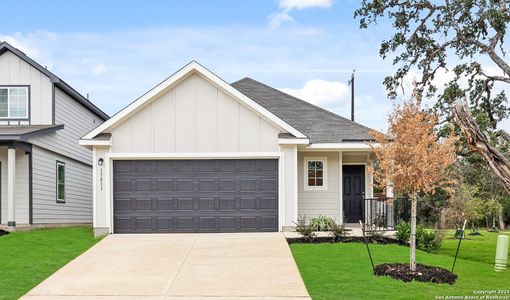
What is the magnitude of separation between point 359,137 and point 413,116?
7.13 m

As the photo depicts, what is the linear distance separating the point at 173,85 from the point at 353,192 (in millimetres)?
6911

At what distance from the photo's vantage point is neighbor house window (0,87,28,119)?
835 inches

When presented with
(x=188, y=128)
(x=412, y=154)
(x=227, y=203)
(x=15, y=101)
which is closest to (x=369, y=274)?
(x=412, y=154)

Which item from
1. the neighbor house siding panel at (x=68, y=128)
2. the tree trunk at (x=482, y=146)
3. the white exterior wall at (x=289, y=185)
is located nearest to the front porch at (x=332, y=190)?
the white exterior wall at (x=289, y=185)

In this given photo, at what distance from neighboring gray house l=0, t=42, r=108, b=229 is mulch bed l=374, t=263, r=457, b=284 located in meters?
12.2

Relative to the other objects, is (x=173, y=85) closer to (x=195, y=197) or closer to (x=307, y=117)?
(x=195, y=197)

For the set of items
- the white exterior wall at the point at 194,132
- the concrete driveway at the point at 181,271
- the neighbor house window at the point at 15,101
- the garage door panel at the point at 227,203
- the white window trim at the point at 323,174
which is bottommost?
the concrete driveway at the point at 181,271

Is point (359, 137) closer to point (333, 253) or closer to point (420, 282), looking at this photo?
point (333, 253)

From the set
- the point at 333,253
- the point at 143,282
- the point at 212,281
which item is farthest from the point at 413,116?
the point at 143,282

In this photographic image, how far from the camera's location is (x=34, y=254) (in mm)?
13805

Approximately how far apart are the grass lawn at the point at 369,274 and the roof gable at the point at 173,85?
12.9 feet

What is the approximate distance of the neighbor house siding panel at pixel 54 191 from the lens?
2020cm

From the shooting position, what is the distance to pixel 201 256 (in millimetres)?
13531

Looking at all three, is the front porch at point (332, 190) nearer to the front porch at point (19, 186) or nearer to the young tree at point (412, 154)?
the young tree at point (412, 154)
